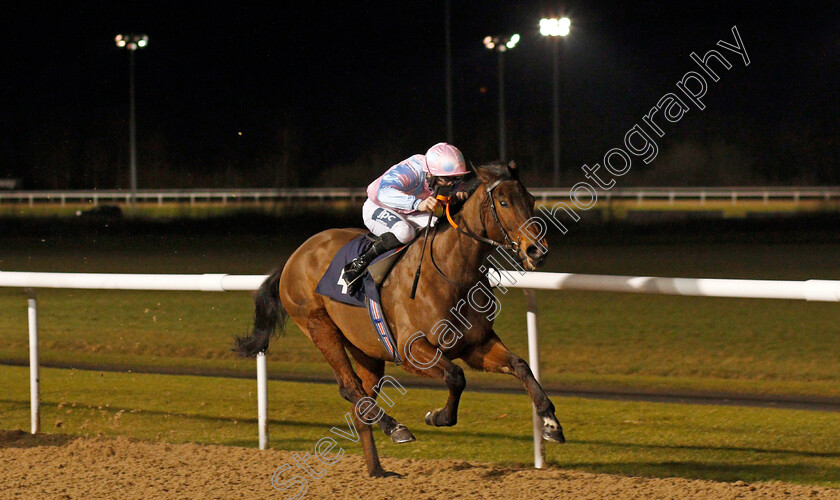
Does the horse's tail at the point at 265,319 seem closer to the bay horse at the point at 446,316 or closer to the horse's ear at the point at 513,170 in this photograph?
the bay horse at the point at 446,316

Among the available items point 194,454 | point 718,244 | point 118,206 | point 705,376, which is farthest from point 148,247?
point 194,454

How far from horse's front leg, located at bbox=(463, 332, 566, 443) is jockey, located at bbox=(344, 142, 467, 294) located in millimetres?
566

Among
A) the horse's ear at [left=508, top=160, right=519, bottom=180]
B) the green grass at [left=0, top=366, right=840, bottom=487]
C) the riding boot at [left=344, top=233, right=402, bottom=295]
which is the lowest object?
the green grass at [left=0, top=366, right=840, bottom=487]

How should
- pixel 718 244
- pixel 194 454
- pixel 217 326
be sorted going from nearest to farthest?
pixel 194 454 < pixel 217 326 < pixel 718 244

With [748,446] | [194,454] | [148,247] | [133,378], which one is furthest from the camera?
[148,247]

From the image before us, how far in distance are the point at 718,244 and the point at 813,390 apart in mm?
14389

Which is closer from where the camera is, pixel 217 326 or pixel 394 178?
pixel 394 178

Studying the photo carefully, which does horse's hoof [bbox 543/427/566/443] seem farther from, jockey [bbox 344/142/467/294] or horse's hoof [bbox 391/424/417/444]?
jockey [bbox 344/142/467/294]

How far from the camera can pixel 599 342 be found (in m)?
9.98

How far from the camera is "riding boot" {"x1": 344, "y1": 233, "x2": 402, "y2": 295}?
13.3ft

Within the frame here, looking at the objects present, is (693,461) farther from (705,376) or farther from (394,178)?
(705,376)

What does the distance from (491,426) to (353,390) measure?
5.49ft

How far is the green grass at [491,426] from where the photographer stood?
4699 millimetres

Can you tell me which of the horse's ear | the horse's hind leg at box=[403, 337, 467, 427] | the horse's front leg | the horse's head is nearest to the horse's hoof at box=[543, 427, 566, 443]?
the horse's front leg
